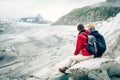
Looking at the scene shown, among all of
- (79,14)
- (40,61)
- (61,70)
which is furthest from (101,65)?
(79,14)

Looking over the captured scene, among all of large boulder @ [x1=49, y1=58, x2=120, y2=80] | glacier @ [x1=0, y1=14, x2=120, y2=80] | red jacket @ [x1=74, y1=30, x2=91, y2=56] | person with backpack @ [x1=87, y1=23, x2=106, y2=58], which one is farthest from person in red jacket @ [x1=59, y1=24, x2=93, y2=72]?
glacier @ [x1=0, y1=14, x2=120, y2=80]

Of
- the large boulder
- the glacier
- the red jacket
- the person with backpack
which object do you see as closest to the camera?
the large boulder

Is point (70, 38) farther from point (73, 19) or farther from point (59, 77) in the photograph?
point (73, 19)

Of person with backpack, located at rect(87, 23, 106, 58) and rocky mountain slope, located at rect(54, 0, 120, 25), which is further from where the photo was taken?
rocky mountain slope, located at rect(54, 0, 120, 25)

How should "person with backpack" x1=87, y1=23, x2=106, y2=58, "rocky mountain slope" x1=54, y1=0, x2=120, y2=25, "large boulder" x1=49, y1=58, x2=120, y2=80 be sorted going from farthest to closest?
"rocky mountain slope" x1=54, y1=0, x2=120, y2=25 < "person with backpack" x1=87, y1=23, x2=106, y2=58 < "large boulder" x1=49, y1=58, x2=120, y2=80

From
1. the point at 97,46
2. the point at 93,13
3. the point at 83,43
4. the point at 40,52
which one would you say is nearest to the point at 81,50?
the point at 83,43

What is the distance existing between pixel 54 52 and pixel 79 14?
41453mm

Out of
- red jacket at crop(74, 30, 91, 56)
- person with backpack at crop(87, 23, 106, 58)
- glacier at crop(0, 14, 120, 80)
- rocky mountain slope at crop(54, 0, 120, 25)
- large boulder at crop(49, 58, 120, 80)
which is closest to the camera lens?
large boulder at crop(49, 58, 120, 80)

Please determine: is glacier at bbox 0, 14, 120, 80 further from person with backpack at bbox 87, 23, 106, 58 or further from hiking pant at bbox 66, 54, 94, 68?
person with backpack at bbox 87, 23, 106, 58

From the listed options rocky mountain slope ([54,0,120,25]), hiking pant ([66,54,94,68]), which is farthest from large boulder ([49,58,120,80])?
rocky mountain slope ([54,0,120,25])

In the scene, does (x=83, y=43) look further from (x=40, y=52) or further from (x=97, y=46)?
(x=40, y=52)

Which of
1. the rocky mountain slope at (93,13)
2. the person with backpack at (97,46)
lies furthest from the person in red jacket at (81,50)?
the rocky mountain slope at (93,13)

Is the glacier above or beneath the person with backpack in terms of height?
beneath

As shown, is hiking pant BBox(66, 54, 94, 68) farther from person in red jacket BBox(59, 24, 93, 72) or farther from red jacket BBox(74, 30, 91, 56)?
red jacket BBox(74, 30, 91, 56)
